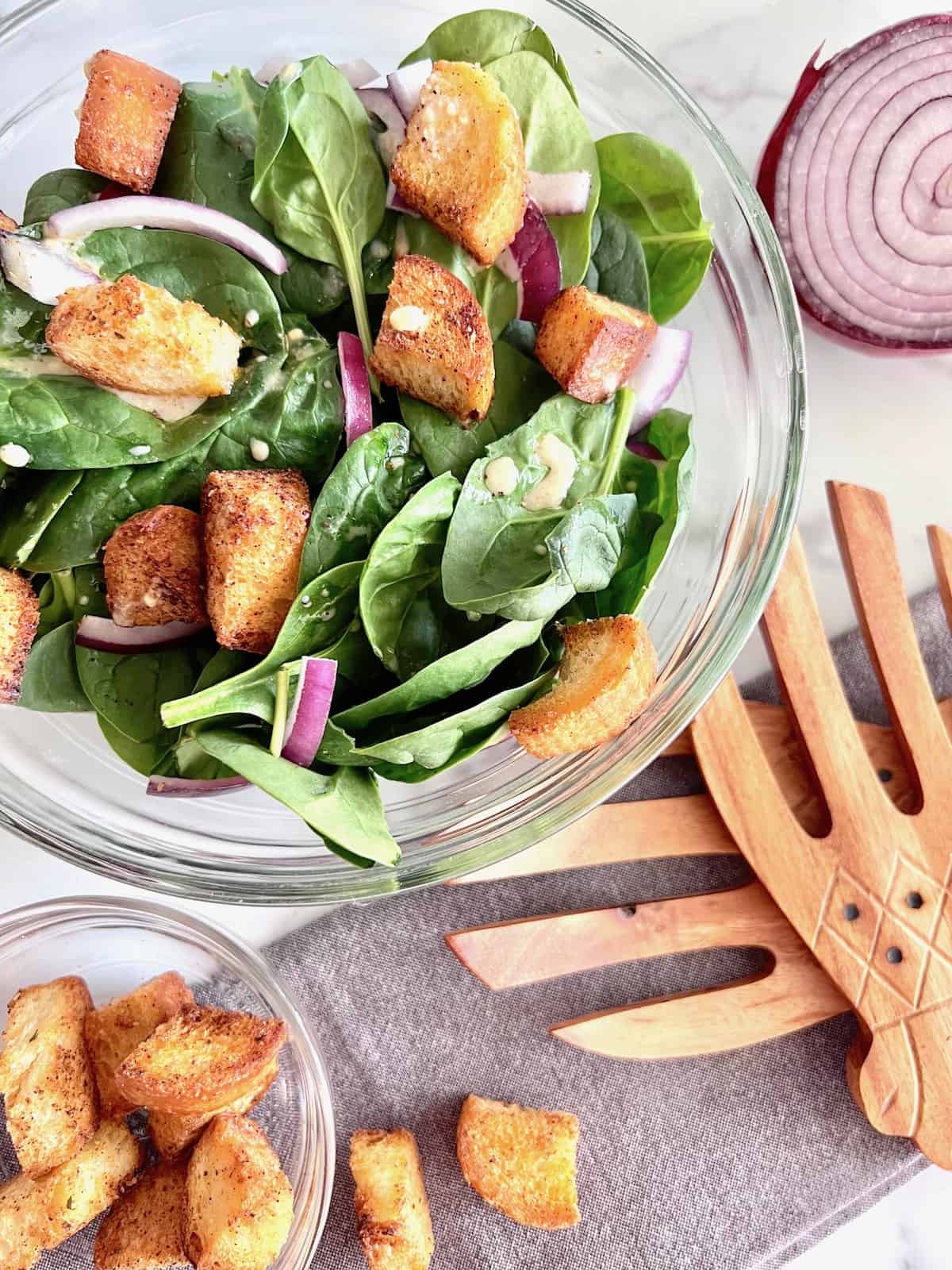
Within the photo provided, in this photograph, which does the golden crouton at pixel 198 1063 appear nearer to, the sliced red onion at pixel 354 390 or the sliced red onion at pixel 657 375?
the sliced red onion at pixel 354 390

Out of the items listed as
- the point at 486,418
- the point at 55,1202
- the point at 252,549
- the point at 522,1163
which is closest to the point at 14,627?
the point at 252,549

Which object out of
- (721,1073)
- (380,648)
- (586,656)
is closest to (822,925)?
(721,1073)

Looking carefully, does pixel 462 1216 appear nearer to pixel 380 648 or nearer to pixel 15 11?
pixel 380 648

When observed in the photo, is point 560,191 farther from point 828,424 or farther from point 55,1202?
point 55,1202

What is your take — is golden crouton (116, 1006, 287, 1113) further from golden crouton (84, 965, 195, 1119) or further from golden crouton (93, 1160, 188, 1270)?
golden crouton (93, 1160, 188, 1270)

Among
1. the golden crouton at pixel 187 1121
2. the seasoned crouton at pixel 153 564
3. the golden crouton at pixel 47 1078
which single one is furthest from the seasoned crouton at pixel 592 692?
the golden crouton at pixel 47 1078

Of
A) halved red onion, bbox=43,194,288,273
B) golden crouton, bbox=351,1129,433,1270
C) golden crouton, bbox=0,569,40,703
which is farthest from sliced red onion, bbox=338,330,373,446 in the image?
golden crouton, bbox=351,1129,433,1270
